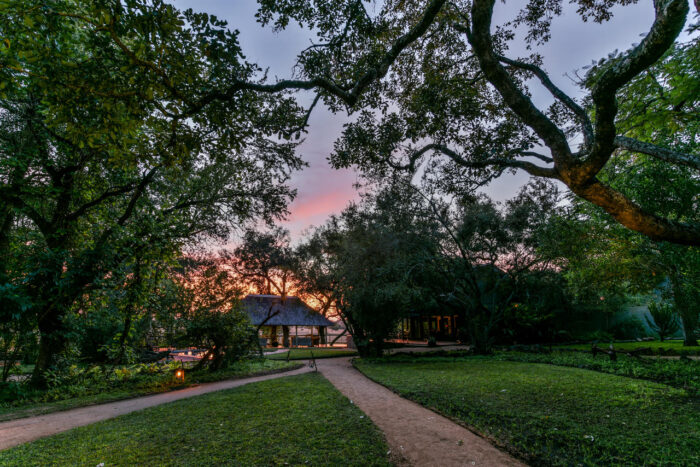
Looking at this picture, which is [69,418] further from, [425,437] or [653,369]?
[653,369]

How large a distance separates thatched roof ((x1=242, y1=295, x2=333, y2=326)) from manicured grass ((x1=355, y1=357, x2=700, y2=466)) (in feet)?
65.1

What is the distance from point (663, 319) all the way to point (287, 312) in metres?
27.4

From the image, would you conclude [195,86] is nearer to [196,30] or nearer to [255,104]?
[196,30]

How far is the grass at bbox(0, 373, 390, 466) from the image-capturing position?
3938mm

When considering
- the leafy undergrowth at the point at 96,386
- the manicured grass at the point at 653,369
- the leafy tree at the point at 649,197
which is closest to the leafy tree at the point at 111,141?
the leafy undergrowth at the point at 96,386

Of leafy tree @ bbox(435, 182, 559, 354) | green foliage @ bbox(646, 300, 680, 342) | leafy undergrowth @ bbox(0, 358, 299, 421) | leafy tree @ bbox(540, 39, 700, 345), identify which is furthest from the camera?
green foliage @ bbox(646, 300, 680, 342)

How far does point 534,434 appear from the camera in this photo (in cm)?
448

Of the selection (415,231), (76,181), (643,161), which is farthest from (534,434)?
(415,231)

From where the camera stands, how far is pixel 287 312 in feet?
94.0

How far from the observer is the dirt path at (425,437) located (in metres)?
3.79

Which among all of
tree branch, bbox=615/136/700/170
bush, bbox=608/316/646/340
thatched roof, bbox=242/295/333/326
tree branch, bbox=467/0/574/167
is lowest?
bush, bbox=608/316/646/340

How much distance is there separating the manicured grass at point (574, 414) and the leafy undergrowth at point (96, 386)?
6699mm

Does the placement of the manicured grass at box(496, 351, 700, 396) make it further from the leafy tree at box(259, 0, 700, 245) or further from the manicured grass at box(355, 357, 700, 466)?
the leafy tree at box(259, 0, 700, 245)

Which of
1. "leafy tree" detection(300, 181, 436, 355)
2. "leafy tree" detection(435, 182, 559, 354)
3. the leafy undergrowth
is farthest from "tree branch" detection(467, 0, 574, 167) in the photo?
"leafy tree" detection(435, 182, 559, 354)
